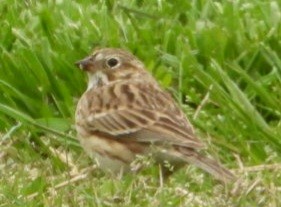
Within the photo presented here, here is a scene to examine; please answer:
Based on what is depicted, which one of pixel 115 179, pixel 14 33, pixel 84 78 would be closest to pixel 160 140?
pixel 115 179

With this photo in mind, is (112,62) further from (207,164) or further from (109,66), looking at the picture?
(207,164)

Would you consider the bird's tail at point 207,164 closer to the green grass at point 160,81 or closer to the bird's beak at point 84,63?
the green grass at point 160,81

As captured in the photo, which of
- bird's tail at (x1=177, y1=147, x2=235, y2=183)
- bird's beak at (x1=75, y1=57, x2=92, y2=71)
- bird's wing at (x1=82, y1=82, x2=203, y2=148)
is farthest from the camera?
bird's beak at (x1=75, y1=57, x2=92, y2=71)

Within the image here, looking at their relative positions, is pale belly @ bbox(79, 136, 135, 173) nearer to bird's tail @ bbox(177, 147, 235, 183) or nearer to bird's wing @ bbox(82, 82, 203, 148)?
bird's wing @ bbox(82, 82, 203, 148)

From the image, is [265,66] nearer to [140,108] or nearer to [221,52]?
[221,52]

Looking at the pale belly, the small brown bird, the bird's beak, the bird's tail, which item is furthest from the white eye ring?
the bird's tail

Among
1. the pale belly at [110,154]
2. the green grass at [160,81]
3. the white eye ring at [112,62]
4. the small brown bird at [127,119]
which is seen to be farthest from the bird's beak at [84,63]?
the pale belly at [110,154]
